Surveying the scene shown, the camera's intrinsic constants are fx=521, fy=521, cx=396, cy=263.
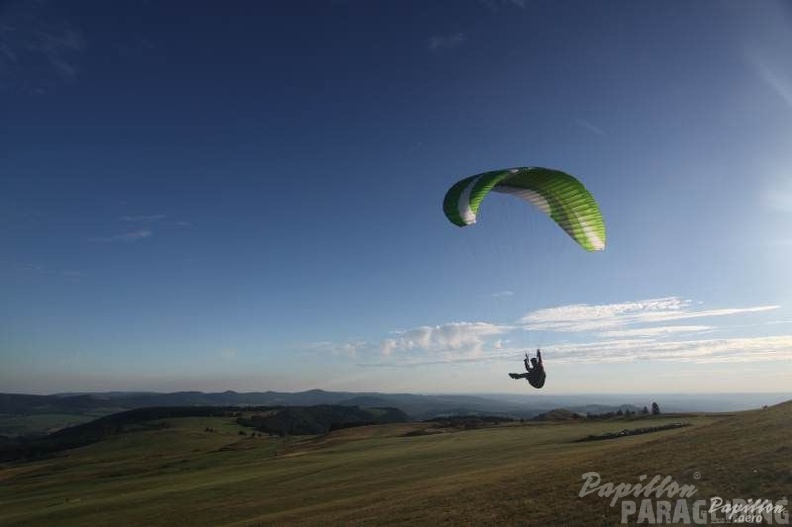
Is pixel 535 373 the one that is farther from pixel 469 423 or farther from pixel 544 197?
pixel 469 423

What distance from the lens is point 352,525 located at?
21125mm

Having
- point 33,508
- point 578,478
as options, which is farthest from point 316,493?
point 33,508

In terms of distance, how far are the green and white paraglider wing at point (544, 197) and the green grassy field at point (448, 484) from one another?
34.6 ft

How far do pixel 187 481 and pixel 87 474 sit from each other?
26.3m

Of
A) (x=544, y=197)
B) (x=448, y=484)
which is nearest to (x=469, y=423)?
(x=448, y=484)

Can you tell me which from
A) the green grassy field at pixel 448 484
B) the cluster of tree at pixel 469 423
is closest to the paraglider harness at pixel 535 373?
the green grassy field at pixel 448 484

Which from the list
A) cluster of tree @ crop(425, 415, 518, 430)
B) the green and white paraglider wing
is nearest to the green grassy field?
the green and white paraglider wing

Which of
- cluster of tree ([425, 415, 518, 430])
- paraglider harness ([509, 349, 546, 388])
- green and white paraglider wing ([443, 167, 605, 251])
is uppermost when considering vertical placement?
green and white paraglider wing ([443, 167, 605, 251])

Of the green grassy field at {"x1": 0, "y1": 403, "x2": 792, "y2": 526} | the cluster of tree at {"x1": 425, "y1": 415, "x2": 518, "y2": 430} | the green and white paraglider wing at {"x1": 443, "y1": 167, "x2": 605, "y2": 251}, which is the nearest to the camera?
the green grassy field at {"x1": 0, "y1": 403, "x2": 792, "y2": 526}

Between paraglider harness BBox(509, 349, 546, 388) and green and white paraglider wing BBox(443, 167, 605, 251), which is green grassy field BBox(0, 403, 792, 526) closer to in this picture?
paraglider harness BBox(509, 349, 546, 388)

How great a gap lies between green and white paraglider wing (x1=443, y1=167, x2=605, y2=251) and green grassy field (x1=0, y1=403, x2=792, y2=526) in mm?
10536

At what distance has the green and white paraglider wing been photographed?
25.0m

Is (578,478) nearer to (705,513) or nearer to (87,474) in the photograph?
(705,513)

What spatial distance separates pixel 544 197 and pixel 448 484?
1548 cm
